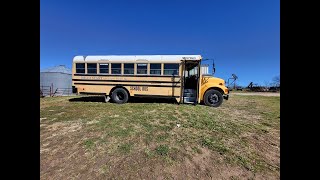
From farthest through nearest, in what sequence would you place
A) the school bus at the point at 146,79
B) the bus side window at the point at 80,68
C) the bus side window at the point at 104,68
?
the bus side window at the point at 80,68 < the bus side window at the point at 104,68 < the school bus at the point at 146,79

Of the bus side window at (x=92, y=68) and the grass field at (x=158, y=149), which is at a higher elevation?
the bus side window at (x=92, y=68)

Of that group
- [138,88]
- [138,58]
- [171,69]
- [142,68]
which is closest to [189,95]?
[171,69]

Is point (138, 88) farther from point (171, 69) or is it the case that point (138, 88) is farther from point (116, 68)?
point (171, 69)

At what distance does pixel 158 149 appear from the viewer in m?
3.57

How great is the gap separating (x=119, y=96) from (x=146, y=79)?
1770mm

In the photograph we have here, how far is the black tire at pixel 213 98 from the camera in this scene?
896 centimetres

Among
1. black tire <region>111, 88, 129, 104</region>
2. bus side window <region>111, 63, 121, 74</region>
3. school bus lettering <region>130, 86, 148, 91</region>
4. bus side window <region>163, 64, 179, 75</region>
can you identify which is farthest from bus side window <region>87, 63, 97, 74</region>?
bus side window <region>163, 64, 179, 75</region>

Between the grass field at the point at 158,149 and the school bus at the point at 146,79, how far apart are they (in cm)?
344

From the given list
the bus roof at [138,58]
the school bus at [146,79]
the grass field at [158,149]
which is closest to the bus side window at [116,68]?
the school bus at [146,79]

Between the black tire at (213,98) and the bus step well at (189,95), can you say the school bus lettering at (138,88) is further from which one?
the black tire at (213,98)
